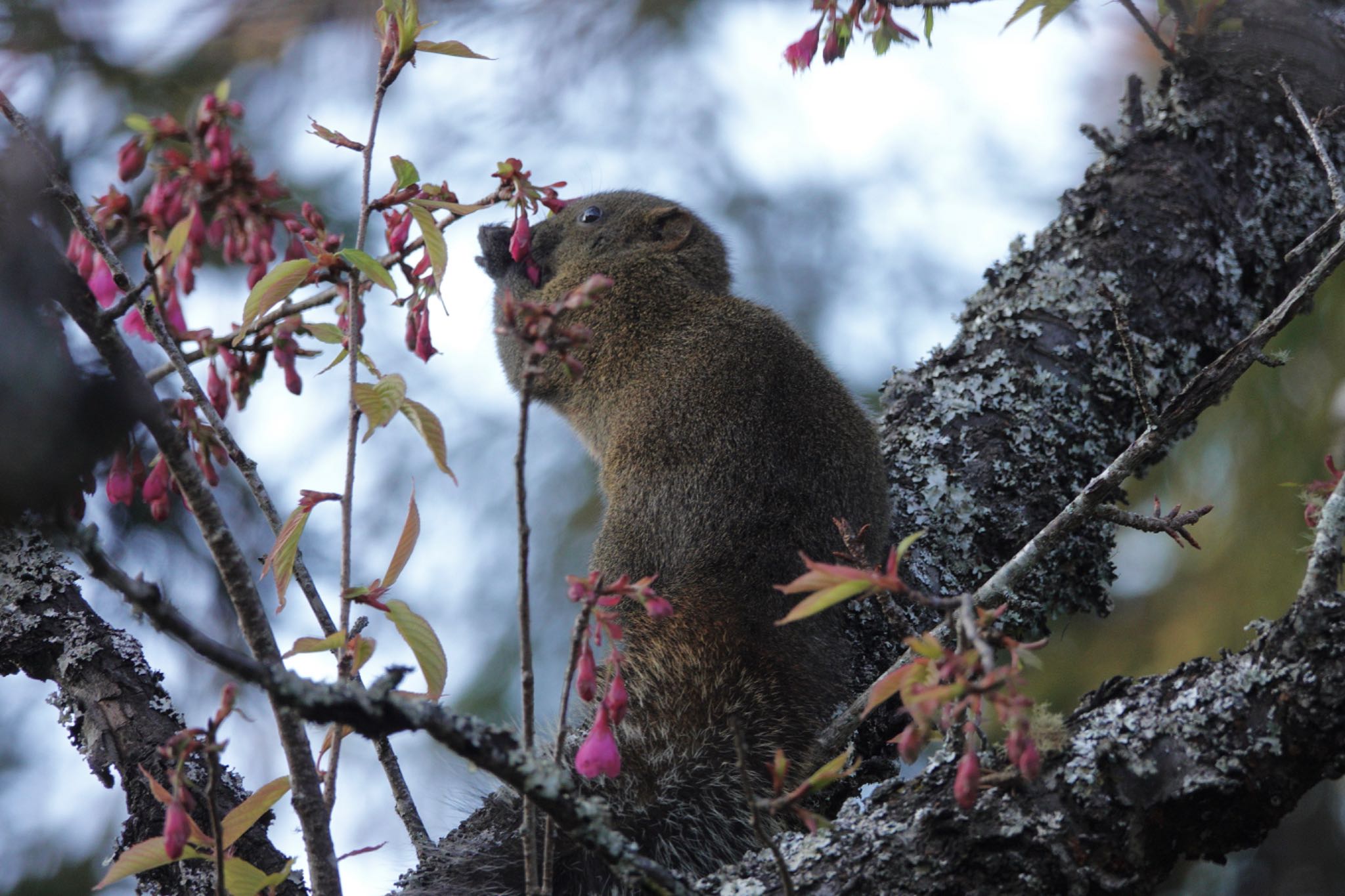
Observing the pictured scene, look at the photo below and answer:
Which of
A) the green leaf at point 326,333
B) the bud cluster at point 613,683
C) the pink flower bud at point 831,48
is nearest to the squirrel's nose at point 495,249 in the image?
the pink flower bud at point 831,48

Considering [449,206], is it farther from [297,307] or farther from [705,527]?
[705,527]

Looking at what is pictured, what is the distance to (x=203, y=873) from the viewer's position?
1763 mm

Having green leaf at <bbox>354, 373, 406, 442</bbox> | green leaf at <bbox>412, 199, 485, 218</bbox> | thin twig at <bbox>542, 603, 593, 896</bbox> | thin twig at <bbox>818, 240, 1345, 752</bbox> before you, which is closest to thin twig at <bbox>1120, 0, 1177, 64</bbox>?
thin twig at <bbox>818, 240, 1345, 752</bbox>

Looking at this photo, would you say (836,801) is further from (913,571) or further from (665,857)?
(913,571)

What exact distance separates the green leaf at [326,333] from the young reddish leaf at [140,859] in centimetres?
80

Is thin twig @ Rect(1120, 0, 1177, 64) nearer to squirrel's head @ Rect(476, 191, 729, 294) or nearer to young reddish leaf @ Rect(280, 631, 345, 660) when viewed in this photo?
squirrel's head @ Rect(476, 191, 729, 294)

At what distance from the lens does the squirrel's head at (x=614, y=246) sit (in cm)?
347

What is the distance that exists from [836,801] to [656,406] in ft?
3.46

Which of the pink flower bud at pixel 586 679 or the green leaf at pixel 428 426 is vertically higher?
the green leaf at pixel 428 426

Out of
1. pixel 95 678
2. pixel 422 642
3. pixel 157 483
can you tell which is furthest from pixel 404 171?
pixel 95 678

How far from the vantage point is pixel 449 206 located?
5.74 feet

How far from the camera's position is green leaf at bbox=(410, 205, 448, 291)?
1665 mm

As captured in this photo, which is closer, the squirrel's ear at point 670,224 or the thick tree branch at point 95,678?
the thick tree branch at point 95,678

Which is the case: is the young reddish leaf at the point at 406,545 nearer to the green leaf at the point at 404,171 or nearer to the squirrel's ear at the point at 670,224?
the green leaf at the point at 404,171
